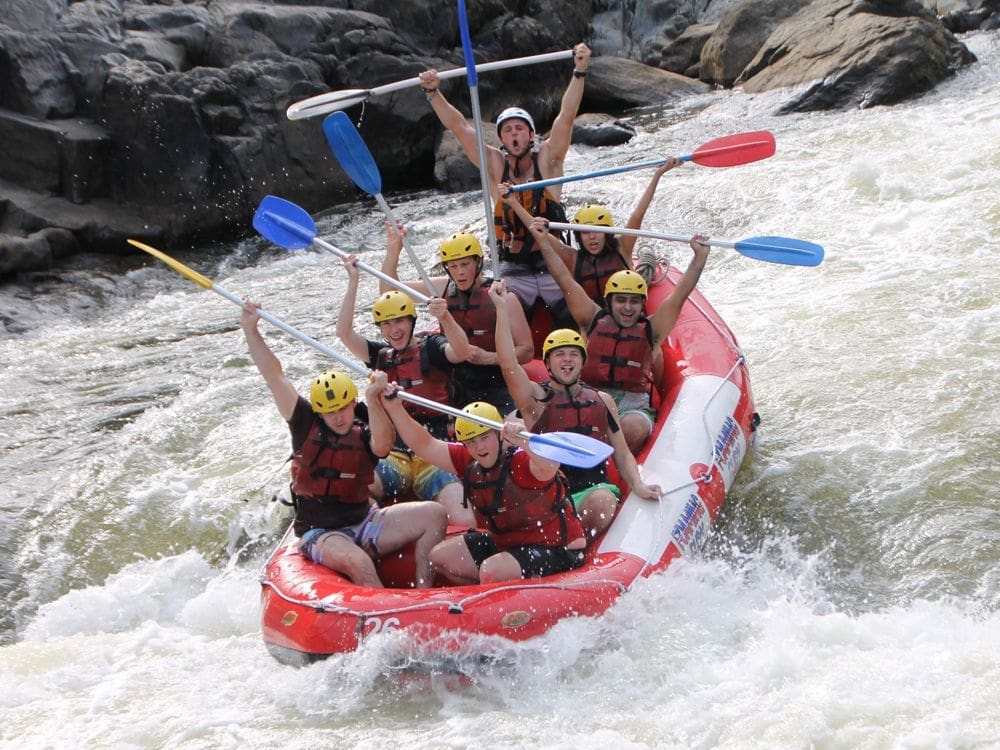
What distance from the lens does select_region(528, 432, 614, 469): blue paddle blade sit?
3998 millimetres

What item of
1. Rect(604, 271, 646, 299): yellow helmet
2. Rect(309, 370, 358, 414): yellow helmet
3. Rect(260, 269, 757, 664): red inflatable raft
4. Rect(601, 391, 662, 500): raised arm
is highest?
Rect(604, 271, 646, 299): yellow helmet

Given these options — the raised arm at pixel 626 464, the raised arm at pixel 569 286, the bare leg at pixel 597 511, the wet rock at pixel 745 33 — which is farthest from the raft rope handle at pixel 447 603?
the wet rock at pixel 745 33

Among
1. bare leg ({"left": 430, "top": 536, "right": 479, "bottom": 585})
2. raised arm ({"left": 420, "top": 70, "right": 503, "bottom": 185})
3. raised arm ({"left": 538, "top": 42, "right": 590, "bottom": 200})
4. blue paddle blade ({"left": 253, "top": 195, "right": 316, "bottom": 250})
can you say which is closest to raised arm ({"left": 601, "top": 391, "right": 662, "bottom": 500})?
bare leg ({"left": 430, "top": 536, "right": 479, "bottom": 585})

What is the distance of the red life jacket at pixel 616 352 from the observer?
5.09 metres

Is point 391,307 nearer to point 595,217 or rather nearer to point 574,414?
point 574,414

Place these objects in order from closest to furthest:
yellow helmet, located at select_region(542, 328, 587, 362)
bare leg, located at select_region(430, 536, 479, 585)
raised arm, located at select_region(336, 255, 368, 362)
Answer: bare leg, located at select_region(430, 536, 479, 585) < yellow helmet, located at select_region(542, 328, 587, 362) < raised arm, located at select_region(336, 255, 368, 362)

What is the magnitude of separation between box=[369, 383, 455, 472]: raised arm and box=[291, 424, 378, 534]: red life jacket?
15 cm

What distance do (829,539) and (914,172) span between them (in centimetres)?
454

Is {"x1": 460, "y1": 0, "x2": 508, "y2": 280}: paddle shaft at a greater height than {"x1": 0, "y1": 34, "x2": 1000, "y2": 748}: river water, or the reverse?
{"x1": 460, "y1": 0, "x2": 508, "y2": 280}: paddle shaft

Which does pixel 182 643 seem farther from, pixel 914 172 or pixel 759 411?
pixel 914 172

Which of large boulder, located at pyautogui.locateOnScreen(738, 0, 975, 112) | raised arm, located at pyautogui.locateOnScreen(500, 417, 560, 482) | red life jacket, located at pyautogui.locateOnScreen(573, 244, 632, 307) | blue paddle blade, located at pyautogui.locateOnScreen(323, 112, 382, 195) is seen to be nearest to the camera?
raised arm, located at pyautogui.locateOnScreen(500, 417, 560, 482)

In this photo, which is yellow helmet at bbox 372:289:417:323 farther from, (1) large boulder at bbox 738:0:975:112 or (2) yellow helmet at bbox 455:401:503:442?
(1) large boulder at bbox 738:0:975:112

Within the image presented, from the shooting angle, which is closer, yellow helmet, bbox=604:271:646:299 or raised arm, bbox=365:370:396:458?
raised arm, bbox=365:370:396:458

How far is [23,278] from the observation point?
925 cm
